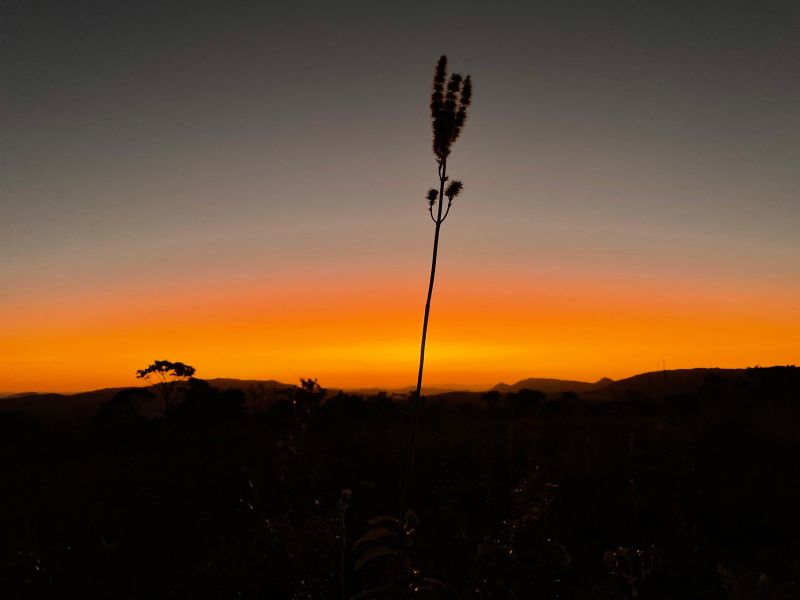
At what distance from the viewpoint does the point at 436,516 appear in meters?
6.10

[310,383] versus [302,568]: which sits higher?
[310,383]

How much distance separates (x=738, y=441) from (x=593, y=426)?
2484 mm

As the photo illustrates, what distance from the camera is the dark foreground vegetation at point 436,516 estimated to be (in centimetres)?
386

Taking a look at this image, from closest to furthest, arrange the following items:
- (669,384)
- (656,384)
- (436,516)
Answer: (436,516) < (669,384) < (656,384)

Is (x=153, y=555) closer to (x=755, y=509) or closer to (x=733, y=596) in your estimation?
(x=733, y=596)

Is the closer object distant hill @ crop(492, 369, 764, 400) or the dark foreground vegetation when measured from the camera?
the dark foreground vegetation

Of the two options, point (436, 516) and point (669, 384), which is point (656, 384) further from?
point (436, 516)

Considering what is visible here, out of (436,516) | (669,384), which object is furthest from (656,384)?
(436,516)

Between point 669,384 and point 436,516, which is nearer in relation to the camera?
point 436,516

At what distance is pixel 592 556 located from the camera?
18.2 feet

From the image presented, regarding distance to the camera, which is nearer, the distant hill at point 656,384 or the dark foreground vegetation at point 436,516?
the dark foreground vegetation at point 436,516

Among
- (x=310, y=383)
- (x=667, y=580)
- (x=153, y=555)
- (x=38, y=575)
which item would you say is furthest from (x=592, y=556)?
(x=310, y=383)

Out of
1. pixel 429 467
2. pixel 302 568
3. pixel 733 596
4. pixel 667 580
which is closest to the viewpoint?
pixel 733 596

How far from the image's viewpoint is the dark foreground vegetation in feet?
12.7
